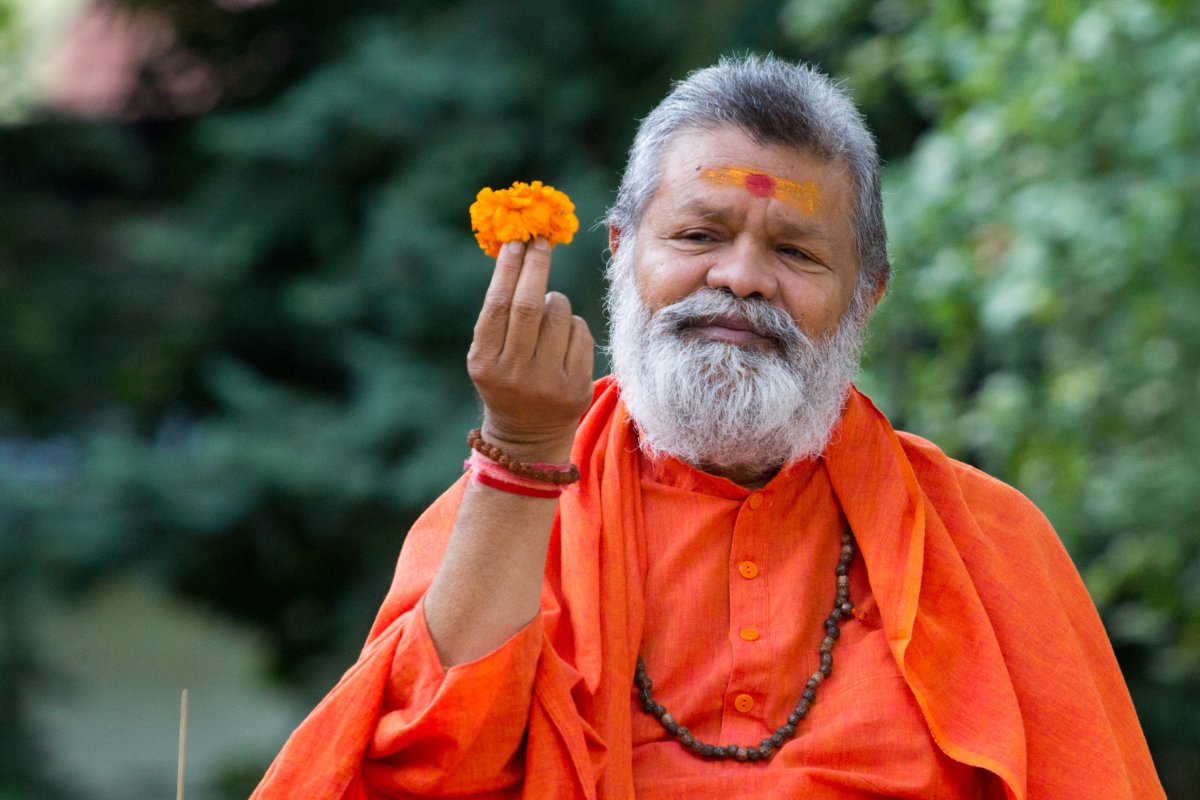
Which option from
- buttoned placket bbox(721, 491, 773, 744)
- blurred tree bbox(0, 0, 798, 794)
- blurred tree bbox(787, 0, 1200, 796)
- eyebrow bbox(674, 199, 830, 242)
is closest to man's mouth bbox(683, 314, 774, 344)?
eyebrow bbox(674, 199, 830, 242)

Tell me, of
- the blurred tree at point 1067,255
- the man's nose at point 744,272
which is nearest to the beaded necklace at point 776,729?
the man's nose at point 744,272

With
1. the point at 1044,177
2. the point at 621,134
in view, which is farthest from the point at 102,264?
the point at 1044,177

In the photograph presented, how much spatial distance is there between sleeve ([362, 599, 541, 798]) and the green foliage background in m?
3.07

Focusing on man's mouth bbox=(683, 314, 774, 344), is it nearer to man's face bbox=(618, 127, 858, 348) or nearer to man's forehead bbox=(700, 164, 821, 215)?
man's face bbox=(618, 127, 858, 348)

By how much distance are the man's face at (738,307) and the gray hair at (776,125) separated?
0.04 meters

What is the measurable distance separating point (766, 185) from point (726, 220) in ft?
0.32

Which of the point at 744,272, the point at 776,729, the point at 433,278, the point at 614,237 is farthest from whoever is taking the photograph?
the point at 433,278

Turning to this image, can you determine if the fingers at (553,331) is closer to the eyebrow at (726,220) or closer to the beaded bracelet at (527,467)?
the beaded bracelet at (527,467)

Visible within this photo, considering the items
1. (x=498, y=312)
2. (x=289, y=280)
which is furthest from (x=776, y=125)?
(x=289, y=280)

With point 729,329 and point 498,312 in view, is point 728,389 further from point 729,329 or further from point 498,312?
point 498,312

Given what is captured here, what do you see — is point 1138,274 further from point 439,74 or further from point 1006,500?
point 439,74

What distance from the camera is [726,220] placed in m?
3.00

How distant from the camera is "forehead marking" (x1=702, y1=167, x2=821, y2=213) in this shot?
300 cm

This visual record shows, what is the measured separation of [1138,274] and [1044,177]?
51 cm
